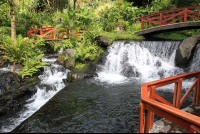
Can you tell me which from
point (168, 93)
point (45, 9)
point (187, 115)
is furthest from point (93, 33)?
point (45, 9)

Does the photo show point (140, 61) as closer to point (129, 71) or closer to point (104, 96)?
point (129, 71)

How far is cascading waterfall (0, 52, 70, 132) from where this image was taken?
5.70 meters

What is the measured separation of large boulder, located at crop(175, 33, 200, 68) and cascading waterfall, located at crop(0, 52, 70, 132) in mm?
7899

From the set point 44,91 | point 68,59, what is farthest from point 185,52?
point 44,91

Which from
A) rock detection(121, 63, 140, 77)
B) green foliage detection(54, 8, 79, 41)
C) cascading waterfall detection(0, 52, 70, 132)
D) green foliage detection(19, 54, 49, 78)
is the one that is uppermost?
green foliage detection(54, 8, 79, 41)

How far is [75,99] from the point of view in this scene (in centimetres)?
655

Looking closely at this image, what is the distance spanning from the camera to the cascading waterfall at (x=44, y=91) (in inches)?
225

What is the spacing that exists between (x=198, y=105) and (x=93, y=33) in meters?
10.2

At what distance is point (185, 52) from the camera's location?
10.2 m

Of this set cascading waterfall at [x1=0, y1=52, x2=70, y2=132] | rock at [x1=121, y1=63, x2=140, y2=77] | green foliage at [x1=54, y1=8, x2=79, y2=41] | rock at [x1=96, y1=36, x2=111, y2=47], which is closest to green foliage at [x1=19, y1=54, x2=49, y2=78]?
cascading waterfall at [x1=0, y1=52, x2=70, y2=132]

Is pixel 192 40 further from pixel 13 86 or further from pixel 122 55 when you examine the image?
pixel 13 86

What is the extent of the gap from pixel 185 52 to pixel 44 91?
9297 mm

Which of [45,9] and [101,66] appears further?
[45,9]

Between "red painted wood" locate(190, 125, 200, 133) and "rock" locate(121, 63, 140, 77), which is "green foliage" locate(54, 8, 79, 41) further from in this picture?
"red painted wood" locate(190, 125, 200, 133)
